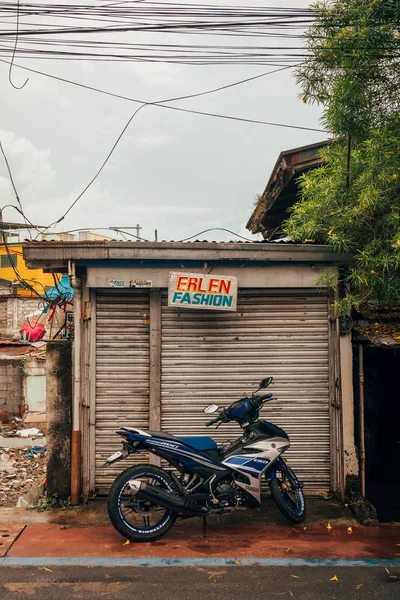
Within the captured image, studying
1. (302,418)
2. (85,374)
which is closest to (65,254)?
(85,374)

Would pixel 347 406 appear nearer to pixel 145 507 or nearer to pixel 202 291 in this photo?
pixel 202 291

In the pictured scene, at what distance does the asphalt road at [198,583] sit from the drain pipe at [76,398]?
6.16ft

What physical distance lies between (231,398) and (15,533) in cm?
306

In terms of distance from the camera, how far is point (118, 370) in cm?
760

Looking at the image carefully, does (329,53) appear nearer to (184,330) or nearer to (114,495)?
(184,330)

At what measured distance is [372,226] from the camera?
676cm

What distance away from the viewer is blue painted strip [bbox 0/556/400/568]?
553cm

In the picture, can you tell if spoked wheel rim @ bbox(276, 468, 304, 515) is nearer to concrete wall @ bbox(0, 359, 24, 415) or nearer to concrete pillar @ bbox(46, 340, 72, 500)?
concrete pillar @ bbox(46, 340, 72, 500)

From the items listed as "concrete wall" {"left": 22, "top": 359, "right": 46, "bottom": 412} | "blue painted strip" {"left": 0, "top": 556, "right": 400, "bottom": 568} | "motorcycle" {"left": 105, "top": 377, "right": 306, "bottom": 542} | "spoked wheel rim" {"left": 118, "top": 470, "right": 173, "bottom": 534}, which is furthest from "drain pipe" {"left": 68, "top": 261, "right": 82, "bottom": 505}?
"concrete wall" {"left": 22, "top": 359, "right": 46, "bottom": 412}

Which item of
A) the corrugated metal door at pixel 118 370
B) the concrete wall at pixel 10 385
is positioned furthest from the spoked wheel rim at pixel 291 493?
the concrete wall at pixel 10 385

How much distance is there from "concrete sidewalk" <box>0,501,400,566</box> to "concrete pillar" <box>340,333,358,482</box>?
581 mm

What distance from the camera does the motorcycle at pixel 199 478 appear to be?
6.14 m

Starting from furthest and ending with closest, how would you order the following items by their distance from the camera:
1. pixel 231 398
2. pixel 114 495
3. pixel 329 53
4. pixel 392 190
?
1. pixel 231 398
2. pixel 329 53
3. pixel 392 190
4. pixel 114 495

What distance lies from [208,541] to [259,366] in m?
2.42
